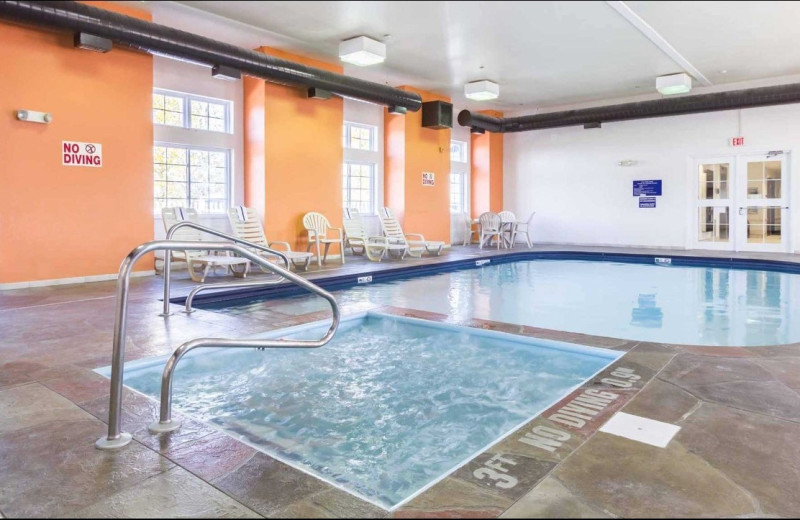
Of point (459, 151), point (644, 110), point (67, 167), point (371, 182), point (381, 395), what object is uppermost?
point (644, 110)

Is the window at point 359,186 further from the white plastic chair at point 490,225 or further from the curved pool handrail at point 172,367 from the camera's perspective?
the curved pool handrail at point 172,367

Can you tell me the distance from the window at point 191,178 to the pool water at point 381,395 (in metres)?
4.57

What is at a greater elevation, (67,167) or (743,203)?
(67,167)

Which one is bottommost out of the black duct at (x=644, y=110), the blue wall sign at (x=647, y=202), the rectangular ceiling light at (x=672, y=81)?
the rectangular ceiling light at (x=672, y=81)

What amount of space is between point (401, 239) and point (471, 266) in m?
1.40

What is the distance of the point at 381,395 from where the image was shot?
3.48m

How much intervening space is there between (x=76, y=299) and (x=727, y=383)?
575cm

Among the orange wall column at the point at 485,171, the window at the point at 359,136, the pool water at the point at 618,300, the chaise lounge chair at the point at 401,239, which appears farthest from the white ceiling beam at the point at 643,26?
the orange wall column at the point at 485,171

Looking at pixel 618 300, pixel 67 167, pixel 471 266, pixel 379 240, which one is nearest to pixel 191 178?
pixel 67 167

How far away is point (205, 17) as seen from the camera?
0.78 m

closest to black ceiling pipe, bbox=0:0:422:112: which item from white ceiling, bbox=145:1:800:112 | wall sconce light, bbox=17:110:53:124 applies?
white ceiling, bbox=145:1:800:112

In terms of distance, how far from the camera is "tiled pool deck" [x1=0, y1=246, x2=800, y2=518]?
68.9 inches

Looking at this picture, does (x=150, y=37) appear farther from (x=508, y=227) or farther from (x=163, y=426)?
(x=508, y=227)

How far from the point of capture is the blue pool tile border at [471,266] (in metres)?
6.59
